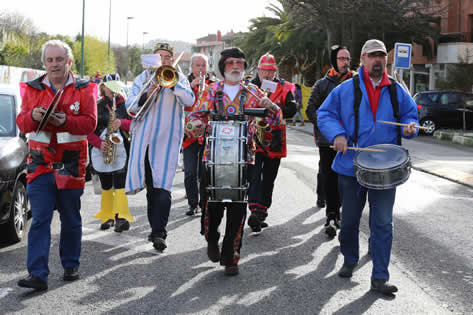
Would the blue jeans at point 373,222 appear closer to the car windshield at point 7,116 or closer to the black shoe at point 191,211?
the black shoe at point 191,211

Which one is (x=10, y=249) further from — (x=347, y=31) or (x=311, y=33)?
(x=311, y=33)

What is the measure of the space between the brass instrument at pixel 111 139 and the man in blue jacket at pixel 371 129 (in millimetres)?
2587

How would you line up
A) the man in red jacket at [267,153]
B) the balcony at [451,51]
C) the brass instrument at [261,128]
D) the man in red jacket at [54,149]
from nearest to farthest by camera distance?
the man in red jacket at [54,149] < the brass instrument at [261,128] < the man in red jacket at [267,153] < the balcony at [451,51]

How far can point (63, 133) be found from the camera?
5383mm

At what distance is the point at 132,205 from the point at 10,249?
2844 millimetres

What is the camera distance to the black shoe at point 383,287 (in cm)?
523

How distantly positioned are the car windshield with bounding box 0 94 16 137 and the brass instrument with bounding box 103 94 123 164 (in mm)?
986

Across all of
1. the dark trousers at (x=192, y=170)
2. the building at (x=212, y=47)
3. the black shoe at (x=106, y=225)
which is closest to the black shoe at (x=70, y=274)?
the black shoe at (x=106, y=225)

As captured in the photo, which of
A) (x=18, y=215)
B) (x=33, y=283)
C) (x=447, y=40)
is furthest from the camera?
(x=447, y=40)

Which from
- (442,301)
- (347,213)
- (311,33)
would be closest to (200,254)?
(347,213)

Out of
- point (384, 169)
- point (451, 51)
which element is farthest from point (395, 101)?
point (451, 51)

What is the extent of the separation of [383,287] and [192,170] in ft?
12.7

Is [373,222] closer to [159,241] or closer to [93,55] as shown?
[159,241]

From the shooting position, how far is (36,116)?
16.5 ft
